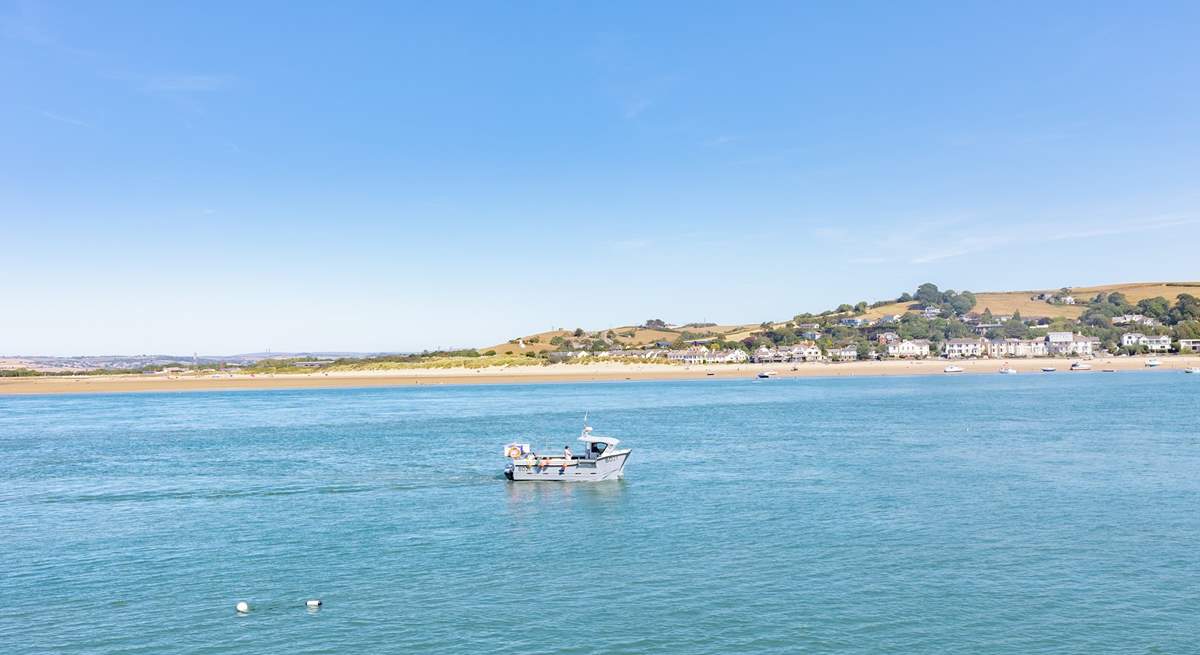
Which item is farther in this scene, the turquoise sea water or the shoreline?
the shoreline

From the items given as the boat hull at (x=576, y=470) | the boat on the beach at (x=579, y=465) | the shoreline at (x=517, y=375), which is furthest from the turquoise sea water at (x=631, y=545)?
the shoreline at (x=517, y=375)

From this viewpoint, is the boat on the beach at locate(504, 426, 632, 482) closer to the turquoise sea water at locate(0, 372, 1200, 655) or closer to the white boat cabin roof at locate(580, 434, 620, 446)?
the white boat cabin roof at locate(580, 434, 620, 446)

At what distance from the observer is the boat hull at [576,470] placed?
4584cm

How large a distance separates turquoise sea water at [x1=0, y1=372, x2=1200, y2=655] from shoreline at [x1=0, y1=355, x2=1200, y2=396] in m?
107

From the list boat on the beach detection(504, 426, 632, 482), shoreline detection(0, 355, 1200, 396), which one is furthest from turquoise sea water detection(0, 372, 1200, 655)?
shoreline detection(0, 355, 1200, 396)

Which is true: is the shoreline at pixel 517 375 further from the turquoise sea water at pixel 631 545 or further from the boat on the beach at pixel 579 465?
the boat on the beach at pixel 579 465

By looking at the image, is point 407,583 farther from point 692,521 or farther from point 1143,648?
point 1143,648

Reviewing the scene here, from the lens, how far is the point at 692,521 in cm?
3416

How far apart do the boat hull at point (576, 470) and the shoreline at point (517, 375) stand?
12344 cm

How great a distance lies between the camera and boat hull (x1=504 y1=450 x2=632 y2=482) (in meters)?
45.8

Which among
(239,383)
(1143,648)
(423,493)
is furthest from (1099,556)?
(239,383)

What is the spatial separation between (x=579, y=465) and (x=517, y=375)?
13073 centimetres

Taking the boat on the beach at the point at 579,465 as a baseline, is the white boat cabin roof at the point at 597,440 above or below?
above

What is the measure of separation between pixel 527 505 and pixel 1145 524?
975 inches
